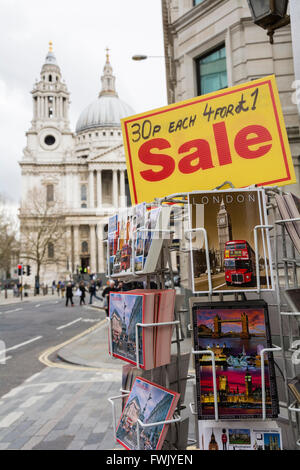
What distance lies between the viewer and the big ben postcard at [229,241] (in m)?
2.19

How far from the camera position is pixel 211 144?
108 inches

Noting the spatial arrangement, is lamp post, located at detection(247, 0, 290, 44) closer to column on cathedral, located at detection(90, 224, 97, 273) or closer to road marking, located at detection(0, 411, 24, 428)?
road marking, located at detection(0, 411, 24, 428)

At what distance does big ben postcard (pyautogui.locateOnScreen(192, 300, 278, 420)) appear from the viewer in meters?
2.15

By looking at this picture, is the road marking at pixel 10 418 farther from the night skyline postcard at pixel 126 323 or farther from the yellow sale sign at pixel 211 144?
the yellow sale sign at pixel 211 144

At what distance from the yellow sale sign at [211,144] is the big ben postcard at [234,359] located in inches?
35.5

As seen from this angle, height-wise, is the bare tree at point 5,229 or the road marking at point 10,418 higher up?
the bare tree at point 5,229

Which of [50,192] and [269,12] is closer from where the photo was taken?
[269,12]

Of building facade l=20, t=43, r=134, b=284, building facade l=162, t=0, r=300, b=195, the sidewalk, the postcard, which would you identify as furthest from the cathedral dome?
the postcard

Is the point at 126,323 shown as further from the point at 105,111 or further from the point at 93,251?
the point at 105,111

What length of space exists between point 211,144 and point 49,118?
97183 mm

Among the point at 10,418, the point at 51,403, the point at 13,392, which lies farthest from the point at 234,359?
the point at 13,392

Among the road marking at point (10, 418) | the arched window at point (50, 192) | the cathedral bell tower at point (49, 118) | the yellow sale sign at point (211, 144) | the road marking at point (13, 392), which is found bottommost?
the road marking at point (13, 392)

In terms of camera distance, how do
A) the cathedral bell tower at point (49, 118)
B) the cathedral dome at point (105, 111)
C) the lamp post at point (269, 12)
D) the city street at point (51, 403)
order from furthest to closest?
1. the cathedral dome at point (105, 111)
2. the cathedral bell tower at point (49, 118)
3. the city street at point (51, 403)
4. the lamp post at point (269, 12)

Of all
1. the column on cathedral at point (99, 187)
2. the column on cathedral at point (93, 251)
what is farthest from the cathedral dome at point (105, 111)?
the column on cathedral at point (93, 251)
